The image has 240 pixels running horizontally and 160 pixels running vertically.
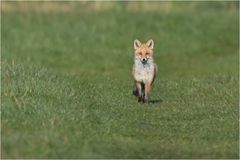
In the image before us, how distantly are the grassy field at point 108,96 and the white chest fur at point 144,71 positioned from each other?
0.57 metres

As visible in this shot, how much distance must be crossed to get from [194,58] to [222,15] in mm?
6652

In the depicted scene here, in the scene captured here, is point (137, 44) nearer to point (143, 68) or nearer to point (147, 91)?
point (143, 68)

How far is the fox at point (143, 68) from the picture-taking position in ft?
56.1

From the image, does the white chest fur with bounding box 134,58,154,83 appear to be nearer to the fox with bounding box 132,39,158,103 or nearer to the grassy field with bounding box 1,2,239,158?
the fox with bounding box 132,39,158,103

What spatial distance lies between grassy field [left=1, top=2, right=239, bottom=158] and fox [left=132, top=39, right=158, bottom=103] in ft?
0.99

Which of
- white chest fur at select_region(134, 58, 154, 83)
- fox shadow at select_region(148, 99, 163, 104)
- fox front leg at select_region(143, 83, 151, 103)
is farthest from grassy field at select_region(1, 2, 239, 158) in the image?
white chest fur at select_region(134, 58, 154, 83)

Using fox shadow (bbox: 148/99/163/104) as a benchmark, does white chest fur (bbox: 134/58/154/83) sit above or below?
→ above

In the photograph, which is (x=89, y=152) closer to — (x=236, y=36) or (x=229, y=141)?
(x=229, y=141)

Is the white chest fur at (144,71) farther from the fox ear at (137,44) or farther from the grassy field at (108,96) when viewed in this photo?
the grassy field at (108,96)

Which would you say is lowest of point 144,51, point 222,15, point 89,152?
point 89,152

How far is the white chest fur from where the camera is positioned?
17.3 metres

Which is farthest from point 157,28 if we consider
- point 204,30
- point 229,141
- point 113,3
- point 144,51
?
point 229,141

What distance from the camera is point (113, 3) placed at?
1636 inches

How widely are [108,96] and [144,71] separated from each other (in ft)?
3.88
